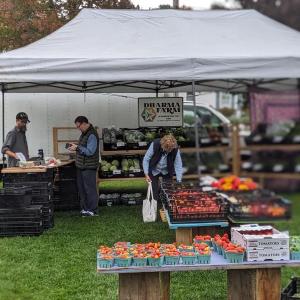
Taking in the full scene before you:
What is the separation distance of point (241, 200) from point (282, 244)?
1.96 meters

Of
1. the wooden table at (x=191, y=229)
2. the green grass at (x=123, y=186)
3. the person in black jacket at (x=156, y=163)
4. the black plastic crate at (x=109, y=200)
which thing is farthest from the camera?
the black plastic crate at (x=109, y=200)

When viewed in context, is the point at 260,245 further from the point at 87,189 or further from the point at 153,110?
the point at 153,110

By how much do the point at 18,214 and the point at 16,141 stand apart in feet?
5.75

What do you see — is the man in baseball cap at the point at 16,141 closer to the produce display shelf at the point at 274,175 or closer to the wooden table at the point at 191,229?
the wooden table at the point at 191,229

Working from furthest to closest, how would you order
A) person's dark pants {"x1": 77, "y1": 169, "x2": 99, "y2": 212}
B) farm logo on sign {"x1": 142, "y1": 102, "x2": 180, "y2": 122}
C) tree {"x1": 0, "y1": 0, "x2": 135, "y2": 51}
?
1. tree {"x1": 0, "y1": 0, "x2": 135, "y2": 51}
2. farm logo on sign {"x1": 142, "y1": 102, "x2": 180, "y2": 122}
3. person's dark pants {"x1": 77, "y1": 169, "x2": 99, "y2": 212}

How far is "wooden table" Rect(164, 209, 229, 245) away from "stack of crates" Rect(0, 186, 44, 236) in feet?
8.40

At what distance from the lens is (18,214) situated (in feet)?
22.7

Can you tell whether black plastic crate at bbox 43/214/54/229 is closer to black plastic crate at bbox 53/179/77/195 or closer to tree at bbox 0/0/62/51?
black plastic crate at bbox 53/179/77/195

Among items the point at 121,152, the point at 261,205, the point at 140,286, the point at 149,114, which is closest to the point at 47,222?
the point at 121,152

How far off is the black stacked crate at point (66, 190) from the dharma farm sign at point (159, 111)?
1.92 metres

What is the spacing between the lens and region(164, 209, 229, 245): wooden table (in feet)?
14.0

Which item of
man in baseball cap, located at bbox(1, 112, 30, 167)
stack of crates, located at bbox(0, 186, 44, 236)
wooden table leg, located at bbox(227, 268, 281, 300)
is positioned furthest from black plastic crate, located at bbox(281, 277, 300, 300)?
man in baseball cap, located at bbox(1, 112, 30, 167)

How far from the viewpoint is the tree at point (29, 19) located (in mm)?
14703

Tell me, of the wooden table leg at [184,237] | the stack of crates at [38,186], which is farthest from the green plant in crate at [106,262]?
the stack of crates at [38,186]
